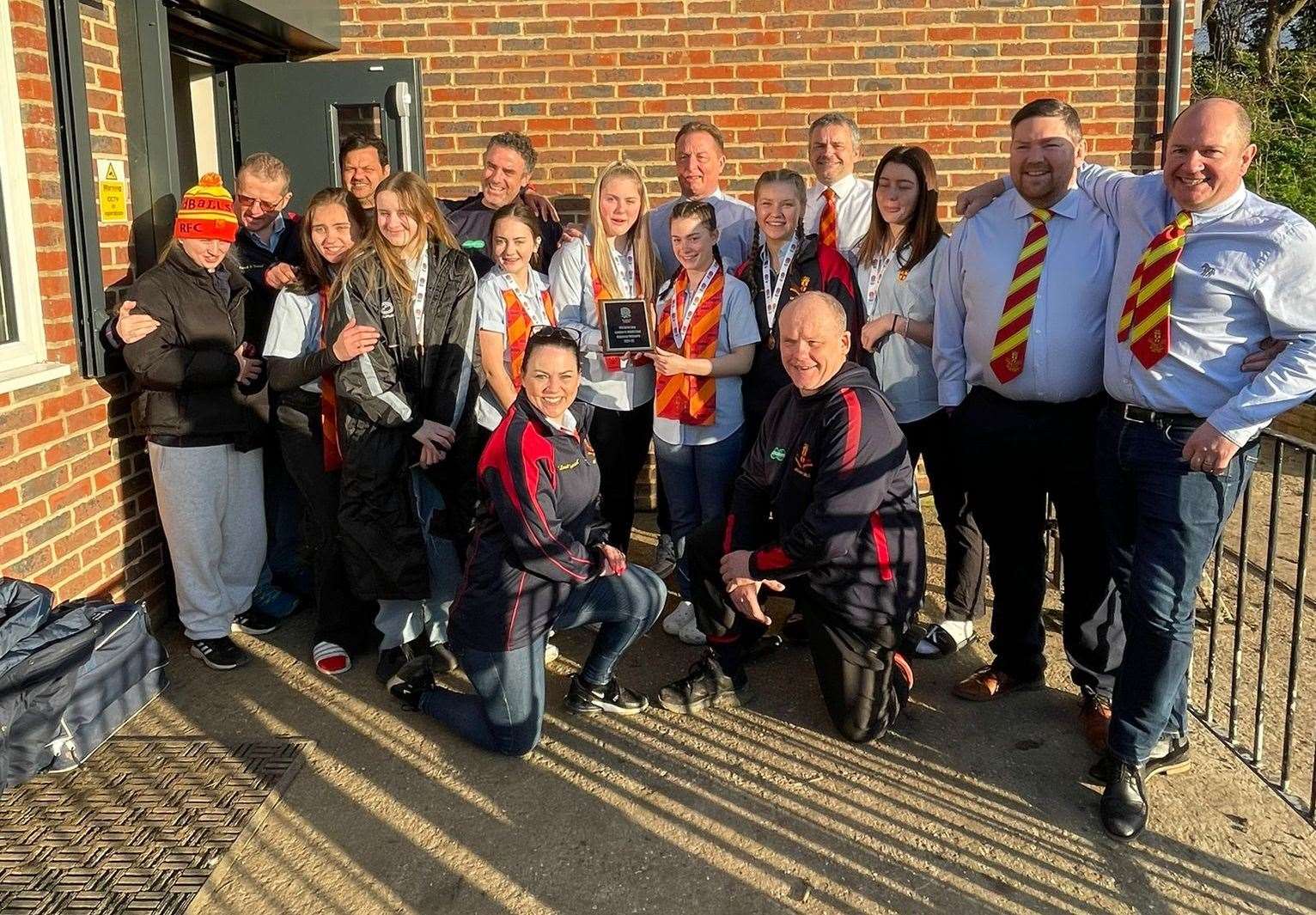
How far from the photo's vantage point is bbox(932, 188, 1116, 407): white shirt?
364cm

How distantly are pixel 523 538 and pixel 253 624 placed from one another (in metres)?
1.98

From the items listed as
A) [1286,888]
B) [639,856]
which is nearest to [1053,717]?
[1286,888]

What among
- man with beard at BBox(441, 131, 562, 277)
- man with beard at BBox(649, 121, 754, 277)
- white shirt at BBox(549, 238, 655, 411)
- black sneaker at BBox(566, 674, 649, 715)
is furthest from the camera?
man with beard at BBox(441, 131, 562, 277)

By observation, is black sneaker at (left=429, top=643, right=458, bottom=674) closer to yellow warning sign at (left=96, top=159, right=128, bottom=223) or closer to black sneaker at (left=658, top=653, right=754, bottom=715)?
black sneaker at (left=658, top=653, right=754, bottom=715)

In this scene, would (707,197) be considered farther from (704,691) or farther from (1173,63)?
(1173,63)

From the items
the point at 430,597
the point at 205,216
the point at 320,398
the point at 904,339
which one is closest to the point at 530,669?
the point at 430,597

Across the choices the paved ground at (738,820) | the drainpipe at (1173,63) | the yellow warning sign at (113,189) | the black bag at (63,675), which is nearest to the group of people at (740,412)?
the paved ground at (738,820)

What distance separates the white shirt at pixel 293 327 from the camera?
4301 millimetres

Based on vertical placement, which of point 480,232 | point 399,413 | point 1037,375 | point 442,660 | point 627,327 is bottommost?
point 442,660

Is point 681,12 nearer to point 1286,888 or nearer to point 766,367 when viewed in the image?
point 766,367

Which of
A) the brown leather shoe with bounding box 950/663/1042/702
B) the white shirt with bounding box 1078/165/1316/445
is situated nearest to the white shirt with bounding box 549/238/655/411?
the brown leather shoe with bounding box 950/663/1042/702

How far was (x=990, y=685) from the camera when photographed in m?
4.13

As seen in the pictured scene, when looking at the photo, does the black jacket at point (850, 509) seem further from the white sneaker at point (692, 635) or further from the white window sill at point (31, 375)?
the white window sill at point (31, 375)

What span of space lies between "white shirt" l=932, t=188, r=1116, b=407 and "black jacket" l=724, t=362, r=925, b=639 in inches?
19.4
